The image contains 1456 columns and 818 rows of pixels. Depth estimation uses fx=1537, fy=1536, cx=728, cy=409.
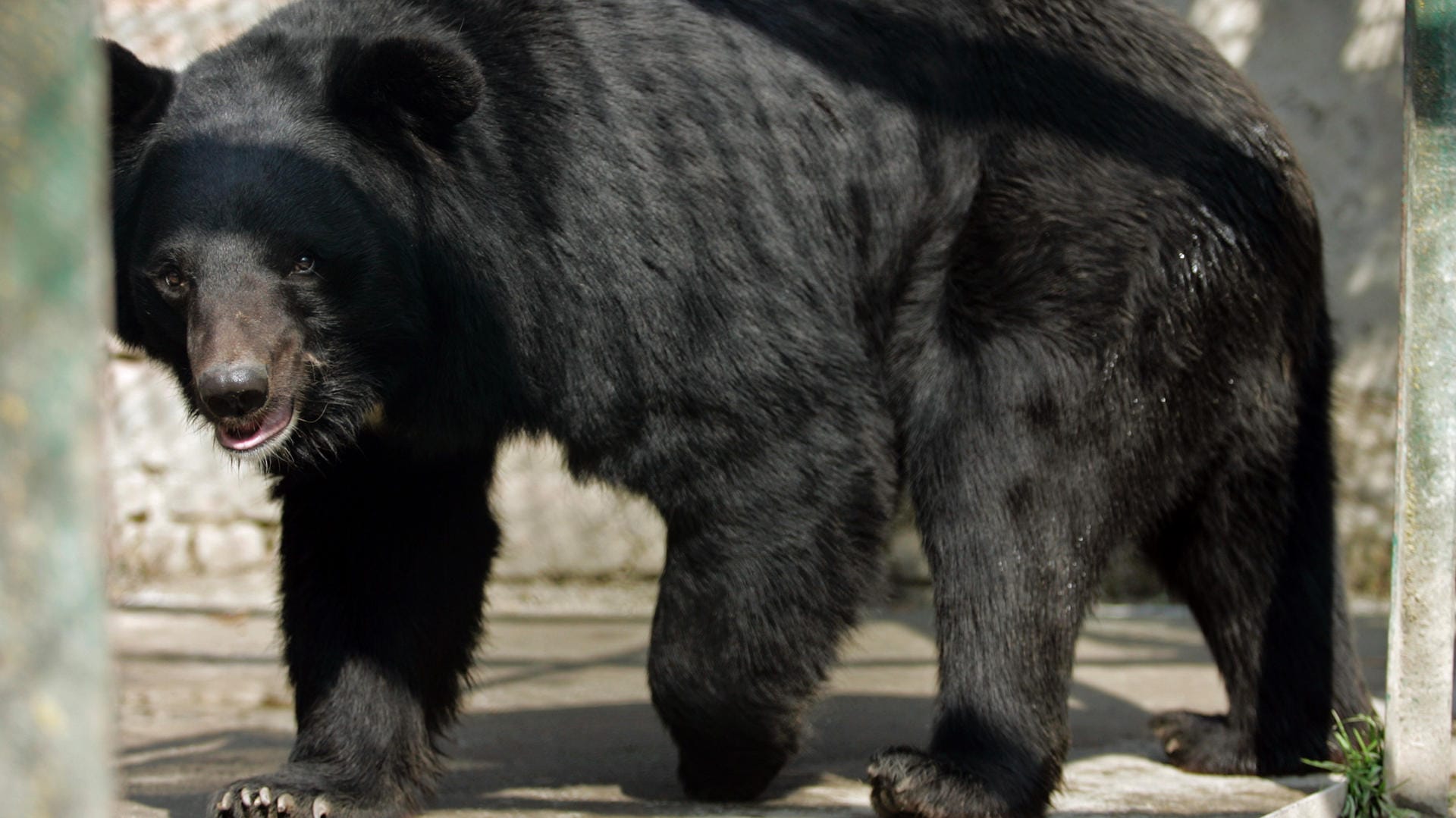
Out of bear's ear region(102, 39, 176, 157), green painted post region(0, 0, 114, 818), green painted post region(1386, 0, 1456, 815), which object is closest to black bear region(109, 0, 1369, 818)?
bear's ear region(102, 39, 176, 157)

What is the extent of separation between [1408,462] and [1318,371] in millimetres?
908

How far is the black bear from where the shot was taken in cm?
345

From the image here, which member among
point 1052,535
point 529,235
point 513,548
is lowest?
point 513,548

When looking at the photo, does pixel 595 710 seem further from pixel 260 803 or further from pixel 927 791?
pixel 927 791

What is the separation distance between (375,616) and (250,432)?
0.64m

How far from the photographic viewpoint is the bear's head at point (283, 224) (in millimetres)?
3209

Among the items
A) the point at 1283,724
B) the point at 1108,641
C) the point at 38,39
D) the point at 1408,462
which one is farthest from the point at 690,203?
the point at 1108,641

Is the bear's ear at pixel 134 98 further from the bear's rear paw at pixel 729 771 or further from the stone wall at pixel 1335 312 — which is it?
the stone wall at pixel 1335 312

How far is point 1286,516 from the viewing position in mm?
3922

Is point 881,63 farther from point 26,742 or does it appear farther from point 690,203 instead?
point 26,742

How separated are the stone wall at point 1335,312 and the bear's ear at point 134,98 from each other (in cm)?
298

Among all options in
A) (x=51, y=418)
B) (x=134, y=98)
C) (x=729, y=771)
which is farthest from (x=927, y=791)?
(x=51, y=418)

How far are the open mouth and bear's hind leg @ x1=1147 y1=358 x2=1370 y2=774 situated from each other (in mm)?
2239

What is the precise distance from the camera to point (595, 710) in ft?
16.7
